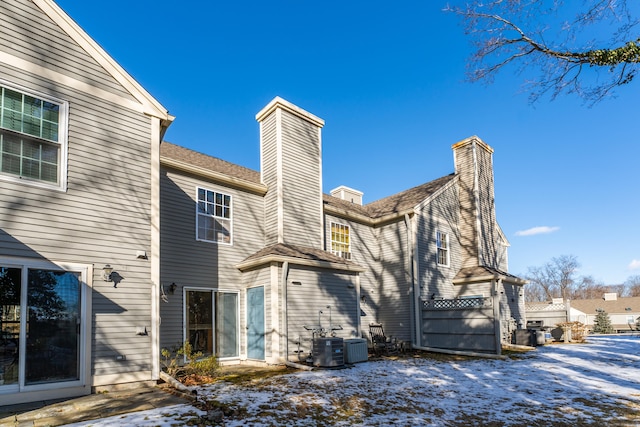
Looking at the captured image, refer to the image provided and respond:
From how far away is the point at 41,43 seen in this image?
6535mm

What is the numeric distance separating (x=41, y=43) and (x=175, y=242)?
193 inches

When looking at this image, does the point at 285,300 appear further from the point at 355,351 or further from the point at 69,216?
the point at 69,216

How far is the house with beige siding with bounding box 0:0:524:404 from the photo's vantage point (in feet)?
19.9

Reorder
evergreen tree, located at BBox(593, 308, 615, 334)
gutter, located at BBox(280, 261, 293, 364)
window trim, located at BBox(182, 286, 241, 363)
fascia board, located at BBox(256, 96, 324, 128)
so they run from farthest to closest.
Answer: evergreen tree, located at BBox(593, 308, 615, 334) < fascia board, located at BBox(256, 96, 324, 128) < gutter, located at BBox(280, 261, 293, 364) < window trim, located at BBox(182, 286, 241, 363)

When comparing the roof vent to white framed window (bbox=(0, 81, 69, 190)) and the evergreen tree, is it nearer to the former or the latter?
white framed window (bbox=(0, 81, 69, 190))

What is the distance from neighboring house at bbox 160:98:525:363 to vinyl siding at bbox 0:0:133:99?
297 centimetres

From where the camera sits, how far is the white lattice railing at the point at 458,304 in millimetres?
11812

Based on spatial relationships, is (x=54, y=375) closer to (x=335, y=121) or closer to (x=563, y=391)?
(x=563, y=391)

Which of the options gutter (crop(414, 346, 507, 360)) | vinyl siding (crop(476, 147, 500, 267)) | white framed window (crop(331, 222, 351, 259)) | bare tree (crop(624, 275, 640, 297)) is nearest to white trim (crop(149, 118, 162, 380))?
white framed window (crop(331, 222, 351, 259))

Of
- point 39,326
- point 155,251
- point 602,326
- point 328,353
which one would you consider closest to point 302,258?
point 328,353

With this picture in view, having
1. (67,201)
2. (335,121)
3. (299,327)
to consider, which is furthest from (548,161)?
(67,201)

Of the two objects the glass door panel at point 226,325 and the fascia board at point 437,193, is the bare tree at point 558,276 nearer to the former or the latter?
the fascia board at point 437,193

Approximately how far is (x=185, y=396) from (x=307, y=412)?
1946mm

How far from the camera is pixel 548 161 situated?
18953mm
